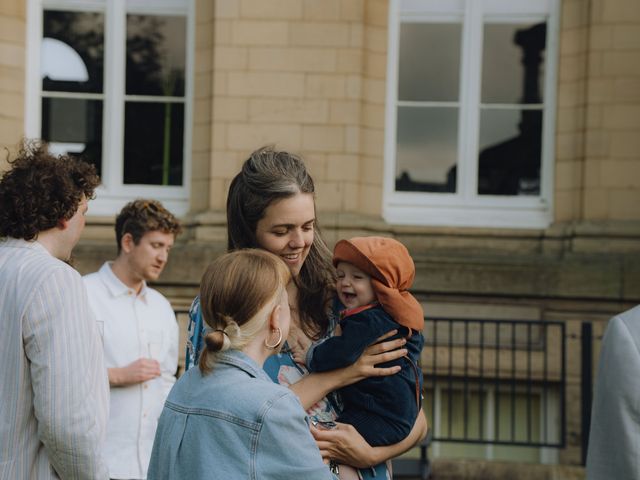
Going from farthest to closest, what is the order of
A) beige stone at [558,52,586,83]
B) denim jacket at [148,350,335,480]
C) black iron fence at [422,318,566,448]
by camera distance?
beige stone at [558,52,586,83]
black iron fence at [422,318,566,448]
denim jacket at [148,350,335,480]

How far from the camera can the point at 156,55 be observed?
9852 millimetres

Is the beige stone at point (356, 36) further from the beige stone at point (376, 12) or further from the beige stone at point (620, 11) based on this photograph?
the beige stone at point (620, 11)

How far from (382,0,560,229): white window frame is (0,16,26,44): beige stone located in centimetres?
317

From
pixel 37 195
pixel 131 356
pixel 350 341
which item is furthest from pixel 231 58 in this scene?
pixel 350 341

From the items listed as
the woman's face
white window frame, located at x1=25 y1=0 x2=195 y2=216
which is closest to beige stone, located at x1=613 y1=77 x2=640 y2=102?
white window frame, located at x1=25 y1=0 x2=195 y2=216

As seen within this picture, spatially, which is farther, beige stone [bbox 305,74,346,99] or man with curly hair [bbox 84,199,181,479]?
beige stone [bbox 305,74,346,99]

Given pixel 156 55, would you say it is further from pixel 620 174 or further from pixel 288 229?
pixel 288 229

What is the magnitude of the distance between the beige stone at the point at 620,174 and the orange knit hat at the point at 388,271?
5791mm

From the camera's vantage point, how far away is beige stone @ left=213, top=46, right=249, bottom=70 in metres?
9.15

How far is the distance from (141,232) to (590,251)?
429cm

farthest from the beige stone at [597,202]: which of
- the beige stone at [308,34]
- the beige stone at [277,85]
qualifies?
the beige stone at [277,85]

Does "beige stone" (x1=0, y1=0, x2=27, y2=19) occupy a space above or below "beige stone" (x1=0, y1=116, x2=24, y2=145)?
above

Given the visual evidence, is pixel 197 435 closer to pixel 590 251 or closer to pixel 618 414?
pixel 618 414

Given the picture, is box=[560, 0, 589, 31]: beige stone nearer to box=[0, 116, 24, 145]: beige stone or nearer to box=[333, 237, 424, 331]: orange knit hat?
box=[0, 116, 24, 145]: beige stone
